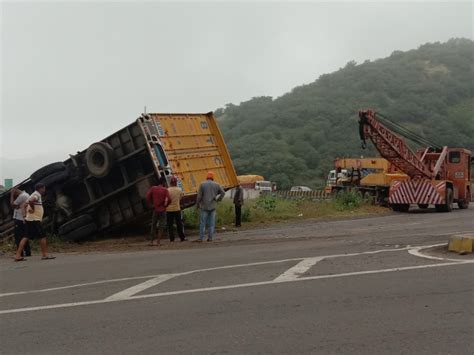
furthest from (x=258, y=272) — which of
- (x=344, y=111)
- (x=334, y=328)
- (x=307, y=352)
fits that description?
(x=344, y=111)

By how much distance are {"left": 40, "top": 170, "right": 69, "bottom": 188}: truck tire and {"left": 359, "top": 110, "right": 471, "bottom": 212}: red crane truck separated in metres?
12.2

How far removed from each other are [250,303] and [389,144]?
17245 mm

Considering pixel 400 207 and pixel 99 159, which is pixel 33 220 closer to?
pixel 99 159

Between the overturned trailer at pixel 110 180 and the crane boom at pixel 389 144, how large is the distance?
9.48m

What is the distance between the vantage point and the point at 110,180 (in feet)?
49.0

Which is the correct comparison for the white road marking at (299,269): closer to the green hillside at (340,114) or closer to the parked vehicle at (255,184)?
the parked vehicle at (255,184)

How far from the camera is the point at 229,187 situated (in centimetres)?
1692

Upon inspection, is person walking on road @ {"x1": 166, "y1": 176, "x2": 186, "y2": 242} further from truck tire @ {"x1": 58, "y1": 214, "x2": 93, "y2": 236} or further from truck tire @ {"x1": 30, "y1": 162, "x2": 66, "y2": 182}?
truck tire @ {"x1": 30, "y1": 162, "x2": 66, "y2": 182}

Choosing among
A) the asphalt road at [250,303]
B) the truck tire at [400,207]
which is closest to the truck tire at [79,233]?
the asphalt road at [250,303]

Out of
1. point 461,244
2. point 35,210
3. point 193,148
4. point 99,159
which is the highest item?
point 193,148

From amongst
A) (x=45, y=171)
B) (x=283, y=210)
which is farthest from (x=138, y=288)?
(x=283, y=210)

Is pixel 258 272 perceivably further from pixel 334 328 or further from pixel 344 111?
pixel 344 111

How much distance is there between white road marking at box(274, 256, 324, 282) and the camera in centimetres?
762

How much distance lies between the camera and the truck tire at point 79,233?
14.7m
